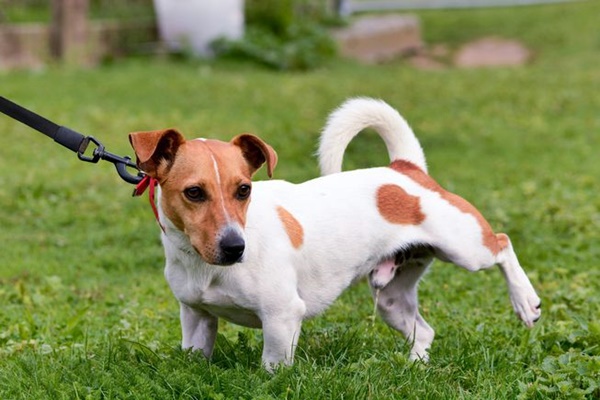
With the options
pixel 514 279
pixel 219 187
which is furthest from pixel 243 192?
pixel 514 279

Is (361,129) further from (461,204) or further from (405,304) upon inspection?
(405,304)

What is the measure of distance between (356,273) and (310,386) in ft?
2.51

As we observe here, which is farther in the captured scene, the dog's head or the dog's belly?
the dog's belly

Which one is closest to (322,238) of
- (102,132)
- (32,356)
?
(32,356)

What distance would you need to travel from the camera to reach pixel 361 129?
5.21 metres

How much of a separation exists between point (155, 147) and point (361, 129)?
1452 millimetres

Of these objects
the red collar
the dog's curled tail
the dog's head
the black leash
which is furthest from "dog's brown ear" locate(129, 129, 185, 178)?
the dog's curled tail

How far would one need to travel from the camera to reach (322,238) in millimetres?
4562

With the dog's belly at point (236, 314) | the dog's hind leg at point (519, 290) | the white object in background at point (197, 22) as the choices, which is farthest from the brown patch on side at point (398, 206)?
the white object in background at point (197, 22)

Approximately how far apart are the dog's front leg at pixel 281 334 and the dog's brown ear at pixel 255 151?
56cm

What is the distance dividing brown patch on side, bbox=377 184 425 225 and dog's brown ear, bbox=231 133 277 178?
651 mm

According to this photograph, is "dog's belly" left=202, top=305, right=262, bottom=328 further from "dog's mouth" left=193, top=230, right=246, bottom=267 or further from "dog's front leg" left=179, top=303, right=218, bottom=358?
"dog's mouth" left=193, top=230, right=246, bottom=267

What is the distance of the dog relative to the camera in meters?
4.05

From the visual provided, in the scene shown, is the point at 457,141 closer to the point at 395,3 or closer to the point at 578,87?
the point at 578,87
